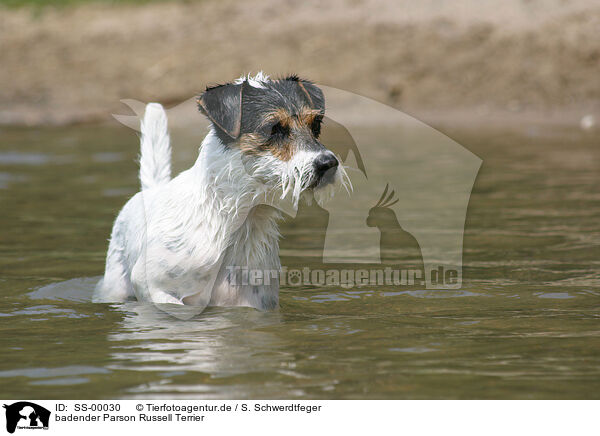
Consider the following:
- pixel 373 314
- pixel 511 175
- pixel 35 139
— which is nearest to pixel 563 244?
pixel 373 314

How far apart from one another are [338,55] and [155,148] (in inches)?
510

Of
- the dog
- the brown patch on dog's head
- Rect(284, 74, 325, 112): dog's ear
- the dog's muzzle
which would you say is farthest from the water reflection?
Rect(284, 74, 325, 112): dog's ear

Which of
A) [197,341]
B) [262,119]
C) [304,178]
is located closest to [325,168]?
[304,178]

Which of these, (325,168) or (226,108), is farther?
(226,108)

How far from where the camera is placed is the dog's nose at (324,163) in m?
6.14

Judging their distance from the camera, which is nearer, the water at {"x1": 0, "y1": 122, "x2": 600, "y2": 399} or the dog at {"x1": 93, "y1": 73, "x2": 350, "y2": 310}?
the water at {"x1": 0, "y1": 122, "x2": 600, "y2": 399}

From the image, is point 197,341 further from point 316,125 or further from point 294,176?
point 316,125

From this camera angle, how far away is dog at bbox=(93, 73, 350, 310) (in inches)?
248

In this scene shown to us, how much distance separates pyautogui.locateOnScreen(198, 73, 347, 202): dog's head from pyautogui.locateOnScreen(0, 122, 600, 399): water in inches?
41.1

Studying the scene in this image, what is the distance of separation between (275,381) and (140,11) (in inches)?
735

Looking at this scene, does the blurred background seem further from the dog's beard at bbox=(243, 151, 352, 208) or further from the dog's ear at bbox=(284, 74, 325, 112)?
the dog's beard at bbox=(243, 151, 352, 208)

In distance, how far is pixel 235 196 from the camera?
21.3ft

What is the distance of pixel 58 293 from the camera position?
25.8 feet
